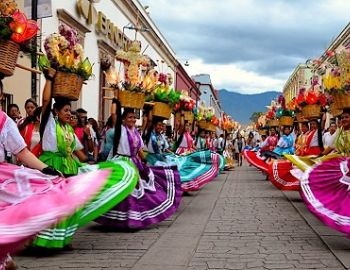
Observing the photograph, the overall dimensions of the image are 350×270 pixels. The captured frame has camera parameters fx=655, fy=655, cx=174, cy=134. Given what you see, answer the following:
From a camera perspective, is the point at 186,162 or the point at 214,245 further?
the point at 186,162

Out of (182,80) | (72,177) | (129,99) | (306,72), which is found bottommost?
(72,177)

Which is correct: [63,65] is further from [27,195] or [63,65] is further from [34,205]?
[34,205]

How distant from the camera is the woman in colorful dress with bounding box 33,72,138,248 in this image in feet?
19.9

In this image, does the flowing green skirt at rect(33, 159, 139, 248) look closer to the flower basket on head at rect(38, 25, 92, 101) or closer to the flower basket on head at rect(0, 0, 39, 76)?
the flower basket on head at rect(38, 25, 92, 101)

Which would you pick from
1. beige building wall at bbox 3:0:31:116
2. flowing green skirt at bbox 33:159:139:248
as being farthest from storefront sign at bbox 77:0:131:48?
flowing green skirt at bbox 33:159:139:248

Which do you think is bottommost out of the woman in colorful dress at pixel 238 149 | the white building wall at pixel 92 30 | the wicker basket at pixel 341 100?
the woman in colorful dress at pixel 238 149

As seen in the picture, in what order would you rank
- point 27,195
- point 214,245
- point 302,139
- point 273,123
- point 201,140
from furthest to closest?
1. point 273,123
2. point 201,140
3. point 302,139
4. point 214,245
5. point 27,195

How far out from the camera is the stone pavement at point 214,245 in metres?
5.88

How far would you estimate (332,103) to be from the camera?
828cm

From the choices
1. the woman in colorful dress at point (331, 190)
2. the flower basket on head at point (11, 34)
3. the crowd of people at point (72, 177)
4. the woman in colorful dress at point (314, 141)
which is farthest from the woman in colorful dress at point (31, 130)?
the woman in colorful dress at point (314, 141)

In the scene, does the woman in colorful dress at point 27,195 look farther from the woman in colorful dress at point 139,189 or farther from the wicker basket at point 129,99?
the wicker basket at point 129,99

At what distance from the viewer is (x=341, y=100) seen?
7.88m

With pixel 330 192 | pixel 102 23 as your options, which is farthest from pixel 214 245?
pixel 102 23

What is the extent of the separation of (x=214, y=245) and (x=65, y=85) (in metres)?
2.26
